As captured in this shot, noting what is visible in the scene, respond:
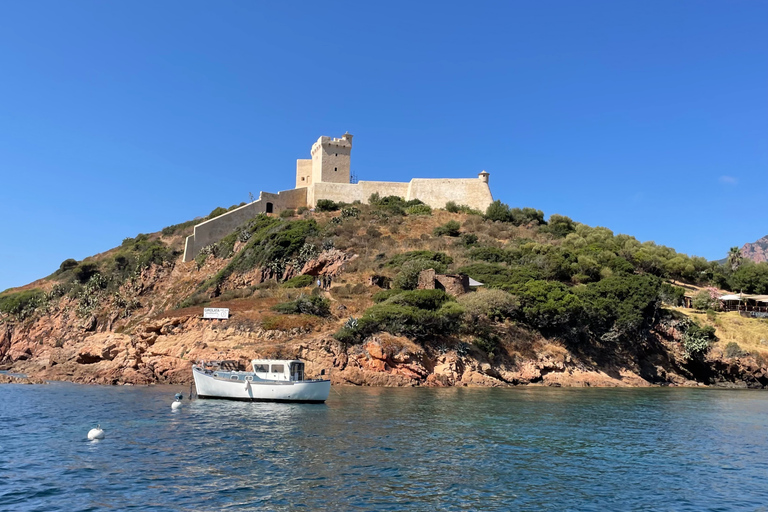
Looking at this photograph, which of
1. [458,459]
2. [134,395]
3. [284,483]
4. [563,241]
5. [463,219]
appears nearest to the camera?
[284,483]

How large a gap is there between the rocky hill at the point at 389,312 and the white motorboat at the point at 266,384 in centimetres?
622

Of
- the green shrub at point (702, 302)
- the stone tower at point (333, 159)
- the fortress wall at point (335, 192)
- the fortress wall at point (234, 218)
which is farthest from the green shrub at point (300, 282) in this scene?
the green shrub at point (702, 302)

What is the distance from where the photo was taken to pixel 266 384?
2598 cm

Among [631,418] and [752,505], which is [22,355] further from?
[752,505]

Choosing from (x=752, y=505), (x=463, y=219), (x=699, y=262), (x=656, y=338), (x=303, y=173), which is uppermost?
(x=303, y=173)

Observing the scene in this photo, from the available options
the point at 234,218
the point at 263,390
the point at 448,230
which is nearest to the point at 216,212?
the point at 234,218

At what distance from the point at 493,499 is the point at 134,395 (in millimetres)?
20925

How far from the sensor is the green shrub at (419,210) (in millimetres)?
65812

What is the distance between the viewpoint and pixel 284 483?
42.4ft

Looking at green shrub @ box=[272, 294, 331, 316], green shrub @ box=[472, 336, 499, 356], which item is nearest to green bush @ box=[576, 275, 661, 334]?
green shrub @ box=[472, 336, 499, 356]

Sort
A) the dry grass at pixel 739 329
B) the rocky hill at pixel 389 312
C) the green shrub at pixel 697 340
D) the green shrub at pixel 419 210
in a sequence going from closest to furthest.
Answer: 1. the rocky hill at pixel 389 312
2. the green shrub at pixel 697 340
3. the dry grass at pixel 739 329
4. the green shrub at pixel 419 210

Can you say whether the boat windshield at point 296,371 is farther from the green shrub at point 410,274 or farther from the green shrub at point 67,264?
the green shrub at point 67,264

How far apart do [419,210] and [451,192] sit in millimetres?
7379

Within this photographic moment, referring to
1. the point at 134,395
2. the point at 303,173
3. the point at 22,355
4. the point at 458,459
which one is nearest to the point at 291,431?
the point at 458,459
